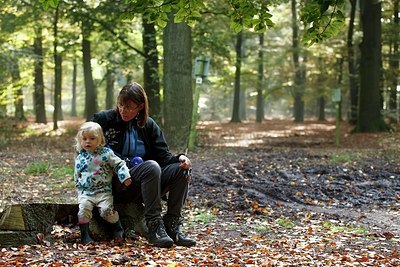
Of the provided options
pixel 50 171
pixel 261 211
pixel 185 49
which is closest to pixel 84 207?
pixel 261 211

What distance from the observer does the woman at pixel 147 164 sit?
428 centimetres

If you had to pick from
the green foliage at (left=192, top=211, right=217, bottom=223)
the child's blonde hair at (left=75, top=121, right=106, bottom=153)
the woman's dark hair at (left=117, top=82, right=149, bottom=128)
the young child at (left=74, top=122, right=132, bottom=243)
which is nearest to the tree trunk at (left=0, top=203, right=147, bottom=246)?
the young child at (left=74, top=122, right=132, bottom=243)

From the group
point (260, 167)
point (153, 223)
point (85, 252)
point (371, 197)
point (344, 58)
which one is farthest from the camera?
point (344, 58)

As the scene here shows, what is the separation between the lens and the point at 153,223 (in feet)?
14.1

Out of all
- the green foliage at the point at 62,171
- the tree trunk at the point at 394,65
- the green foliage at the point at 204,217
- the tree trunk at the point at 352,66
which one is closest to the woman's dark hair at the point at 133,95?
the green foliage at the point at 204,217

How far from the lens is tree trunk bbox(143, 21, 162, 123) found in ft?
50.2

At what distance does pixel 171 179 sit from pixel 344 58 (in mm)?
21631

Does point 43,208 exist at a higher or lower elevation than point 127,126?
lower

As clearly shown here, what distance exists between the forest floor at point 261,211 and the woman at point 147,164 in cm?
23

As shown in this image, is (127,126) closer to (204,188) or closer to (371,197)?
(204,188)

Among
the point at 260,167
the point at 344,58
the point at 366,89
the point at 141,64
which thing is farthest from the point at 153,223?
the point at 344,58

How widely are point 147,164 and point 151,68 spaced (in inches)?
446

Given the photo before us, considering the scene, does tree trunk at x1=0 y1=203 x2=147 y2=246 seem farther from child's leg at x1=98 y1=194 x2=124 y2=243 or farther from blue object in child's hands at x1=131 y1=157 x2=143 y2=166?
blue object in child's hands at x1=131 y1=157 x2=143 y2=166

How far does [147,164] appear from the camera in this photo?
4262mm
